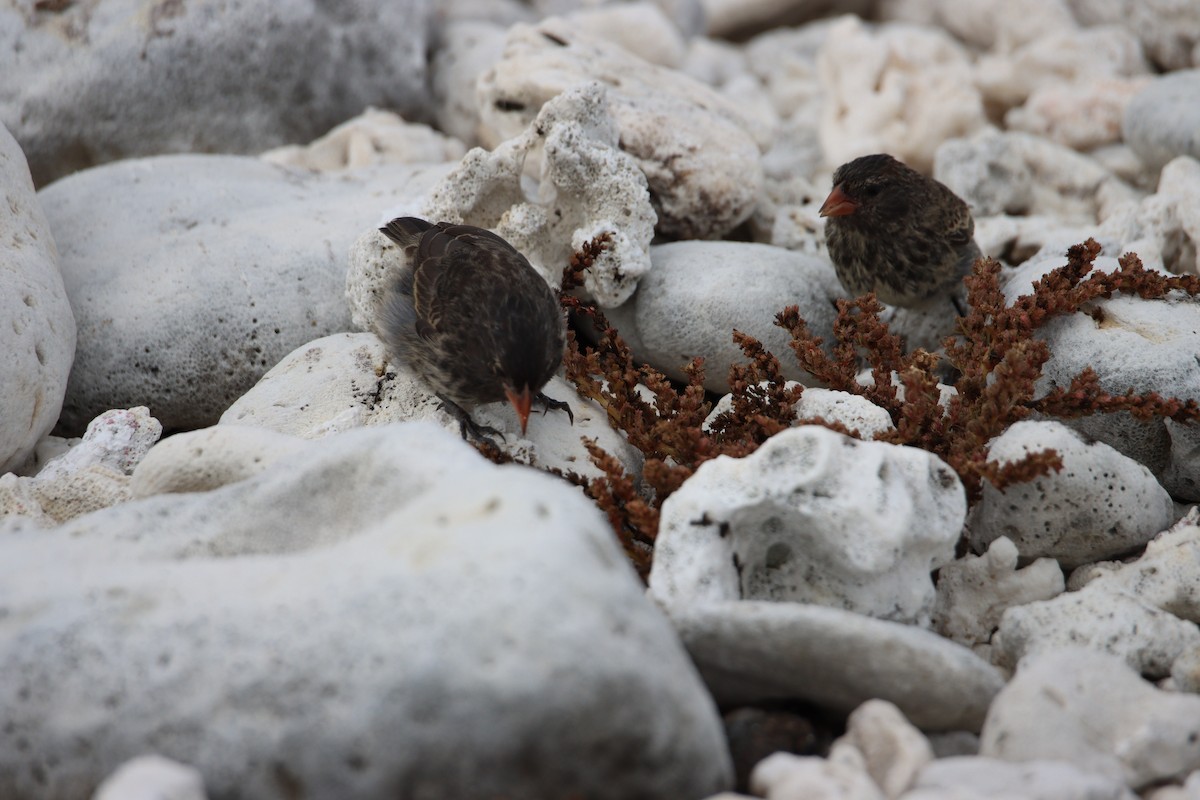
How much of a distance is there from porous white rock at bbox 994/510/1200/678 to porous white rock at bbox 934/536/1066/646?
0.11m

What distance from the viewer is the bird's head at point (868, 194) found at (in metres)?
4.86

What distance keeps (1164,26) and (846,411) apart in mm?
5857

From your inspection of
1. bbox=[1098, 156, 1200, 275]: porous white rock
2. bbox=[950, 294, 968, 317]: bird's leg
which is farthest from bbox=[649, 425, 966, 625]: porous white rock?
bbox=[1098, 156, 1200, 275]: porous white rock

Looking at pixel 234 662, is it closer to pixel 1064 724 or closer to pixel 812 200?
pixel 1064 724

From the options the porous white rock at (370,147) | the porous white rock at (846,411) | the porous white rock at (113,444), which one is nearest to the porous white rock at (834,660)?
the porous white rock at (846,411)

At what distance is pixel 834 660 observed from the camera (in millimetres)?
2568

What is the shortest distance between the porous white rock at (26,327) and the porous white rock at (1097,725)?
11.6 feet

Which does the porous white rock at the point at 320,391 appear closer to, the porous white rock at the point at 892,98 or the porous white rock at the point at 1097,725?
the porous white rock at the point at 1097,725

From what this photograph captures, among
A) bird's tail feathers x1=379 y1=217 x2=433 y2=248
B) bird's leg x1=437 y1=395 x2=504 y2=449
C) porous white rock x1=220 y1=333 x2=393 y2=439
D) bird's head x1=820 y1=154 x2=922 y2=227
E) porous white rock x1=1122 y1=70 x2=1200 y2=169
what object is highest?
porous white rock x1=1122 y1=70 x2=1200 y2=169

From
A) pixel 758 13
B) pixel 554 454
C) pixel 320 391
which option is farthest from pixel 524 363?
pixel 758 13

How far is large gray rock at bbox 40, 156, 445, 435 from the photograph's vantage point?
15.4ft

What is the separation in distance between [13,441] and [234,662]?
2.28 metres

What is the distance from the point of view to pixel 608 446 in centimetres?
411

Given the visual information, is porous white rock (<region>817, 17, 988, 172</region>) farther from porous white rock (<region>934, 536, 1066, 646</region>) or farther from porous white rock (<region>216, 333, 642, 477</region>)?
porous white rock (<region>934, 536, 1066, 646</region>)
